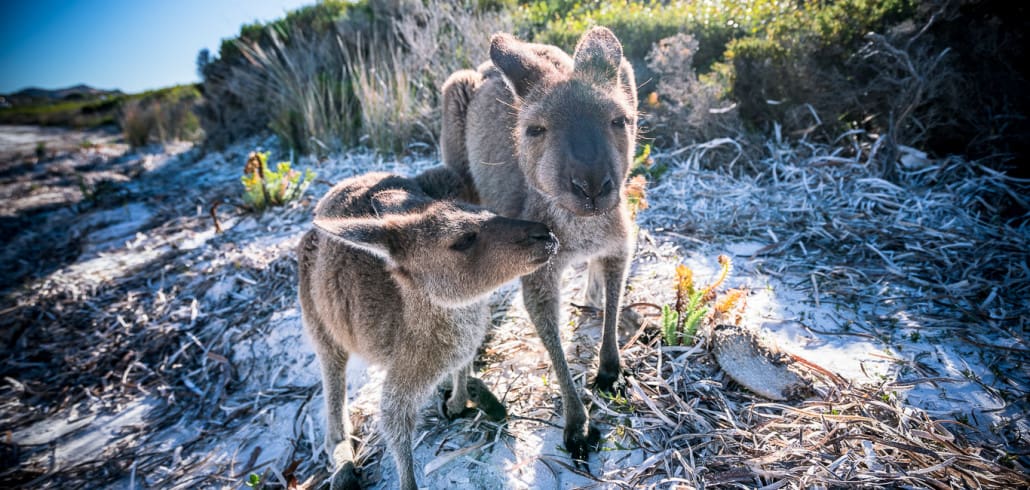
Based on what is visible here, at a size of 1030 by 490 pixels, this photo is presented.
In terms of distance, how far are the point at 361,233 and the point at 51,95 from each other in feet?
184

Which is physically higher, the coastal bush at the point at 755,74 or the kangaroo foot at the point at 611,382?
the coastal bush at the point at 755,74

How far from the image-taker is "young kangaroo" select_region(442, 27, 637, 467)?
2846 mm

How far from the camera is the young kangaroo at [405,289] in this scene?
2.77 m

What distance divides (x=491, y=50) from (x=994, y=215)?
4.85 meters

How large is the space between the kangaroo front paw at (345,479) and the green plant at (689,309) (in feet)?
7.57

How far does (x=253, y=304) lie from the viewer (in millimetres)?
5219

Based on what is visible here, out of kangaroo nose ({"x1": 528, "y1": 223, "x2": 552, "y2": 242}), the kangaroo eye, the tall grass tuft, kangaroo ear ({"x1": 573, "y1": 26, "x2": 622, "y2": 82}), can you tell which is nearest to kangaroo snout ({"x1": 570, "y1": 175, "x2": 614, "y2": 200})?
kangaroo nose ({"x1": 528, "y1": 223, "x2": 552, "y2": 242})

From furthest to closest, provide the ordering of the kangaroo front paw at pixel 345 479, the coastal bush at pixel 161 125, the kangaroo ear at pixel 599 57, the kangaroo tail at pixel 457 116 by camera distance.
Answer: the coastal bush at pixel 161 125 < the kangaroo tail at pixel 457 116 < the kangaroo ear at pixel 599 57 < the kangaroo front paw at pixel 345 479

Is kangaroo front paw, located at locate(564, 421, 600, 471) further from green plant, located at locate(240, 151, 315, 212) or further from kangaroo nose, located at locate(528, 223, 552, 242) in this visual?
green plant, located at locate(240, 151, 315, 212)

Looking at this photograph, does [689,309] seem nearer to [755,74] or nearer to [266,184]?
[755,74]

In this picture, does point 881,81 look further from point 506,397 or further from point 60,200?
point 60,200

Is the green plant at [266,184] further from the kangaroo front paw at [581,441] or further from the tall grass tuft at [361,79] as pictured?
the kangaroo front paw at [581,441]

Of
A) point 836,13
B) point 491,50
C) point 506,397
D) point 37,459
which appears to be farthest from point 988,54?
point 37,459

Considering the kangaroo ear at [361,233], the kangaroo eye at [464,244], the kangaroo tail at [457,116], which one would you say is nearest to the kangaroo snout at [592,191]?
the kangaroo eye at [464,244]
